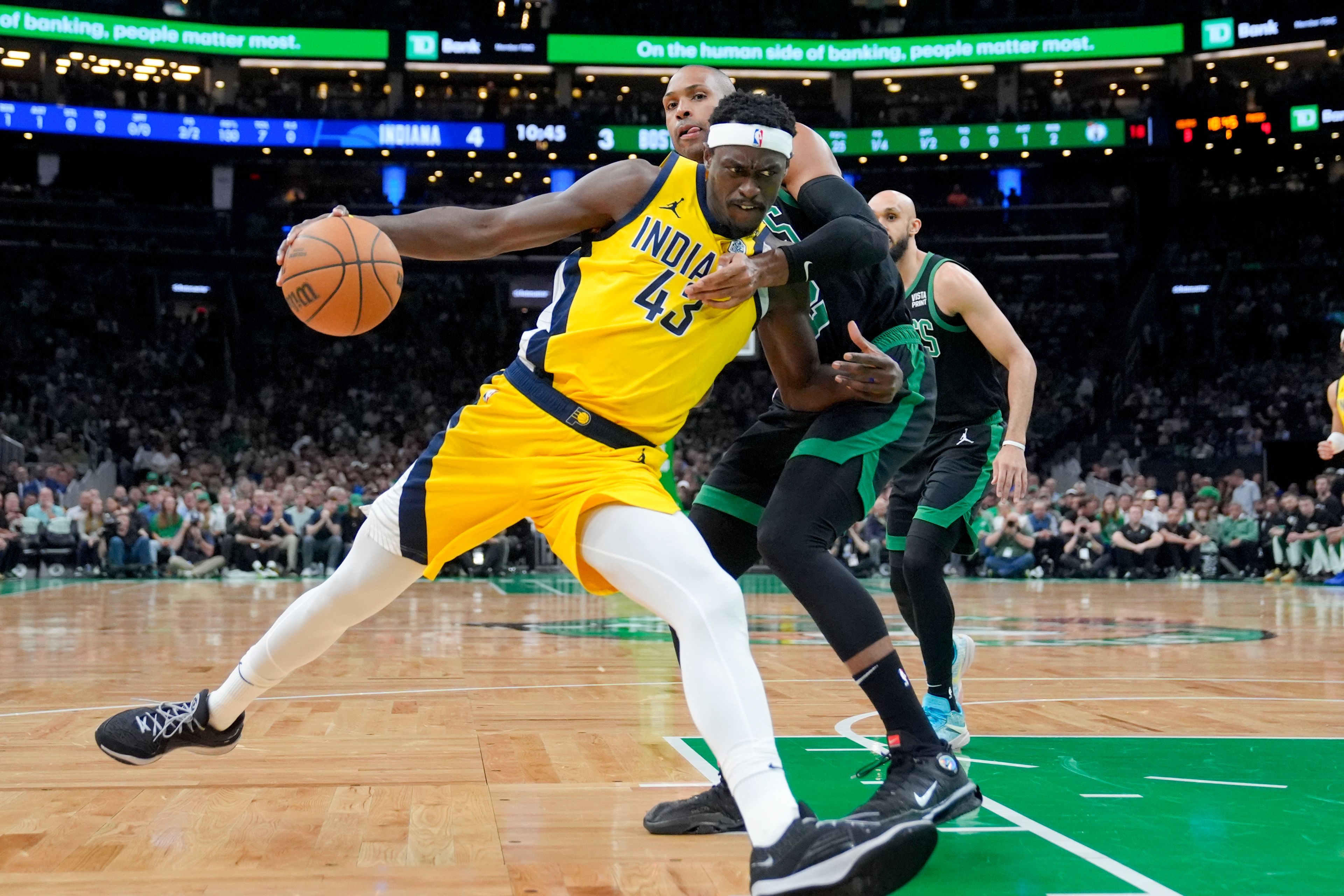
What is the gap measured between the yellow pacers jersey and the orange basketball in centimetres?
37

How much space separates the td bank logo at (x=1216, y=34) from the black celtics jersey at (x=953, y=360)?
32.8m

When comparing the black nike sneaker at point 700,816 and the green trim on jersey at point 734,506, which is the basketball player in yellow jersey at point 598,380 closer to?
the black nike sneaker at point 700,816

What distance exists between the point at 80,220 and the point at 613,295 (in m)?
31.0

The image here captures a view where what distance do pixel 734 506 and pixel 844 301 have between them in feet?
2.21

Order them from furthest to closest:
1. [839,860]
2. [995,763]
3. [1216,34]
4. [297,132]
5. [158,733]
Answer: [1216,34] < [297,132] < [995,763] < [158,733] < [839,860]

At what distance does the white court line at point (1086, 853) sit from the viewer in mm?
2713

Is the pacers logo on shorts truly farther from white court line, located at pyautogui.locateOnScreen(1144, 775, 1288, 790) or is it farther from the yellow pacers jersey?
white court line, located at pyautogui.locateOnScreen(1144, 775, 1288, 790)

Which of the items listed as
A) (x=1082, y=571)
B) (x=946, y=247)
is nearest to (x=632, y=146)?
(x=946, y=247)

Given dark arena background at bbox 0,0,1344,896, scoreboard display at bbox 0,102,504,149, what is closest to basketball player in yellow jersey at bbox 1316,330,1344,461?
dark arena background at bbox 0,0,1344,896

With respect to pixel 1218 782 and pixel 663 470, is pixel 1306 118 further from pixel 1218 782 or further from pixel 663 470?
pixel 1218 782

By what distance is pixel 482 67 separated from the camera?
113 feet

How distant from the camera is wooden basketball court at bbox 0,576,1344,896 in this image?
2885mm

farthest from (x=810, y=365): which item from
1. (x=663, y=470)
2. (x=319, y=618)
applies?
(x=663, y=470)

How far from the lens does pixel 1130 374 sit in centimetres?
3056
